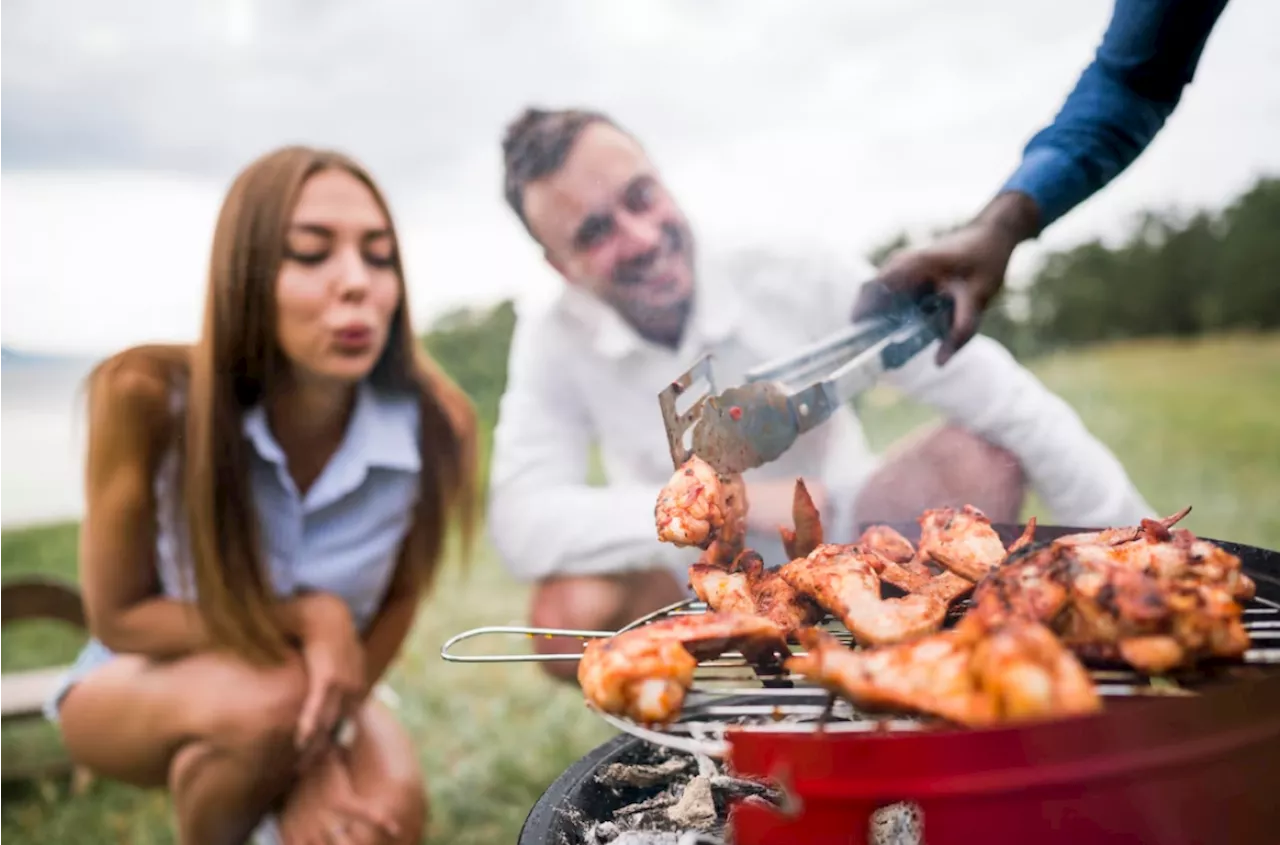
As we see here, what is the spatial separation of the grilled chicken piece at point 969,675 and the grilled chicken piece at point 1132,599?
0.24 ft

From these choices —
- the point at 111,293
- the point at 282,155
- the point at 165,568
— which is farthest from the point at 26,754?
the point at 282,155

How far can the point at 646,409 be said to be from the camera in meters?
3.60

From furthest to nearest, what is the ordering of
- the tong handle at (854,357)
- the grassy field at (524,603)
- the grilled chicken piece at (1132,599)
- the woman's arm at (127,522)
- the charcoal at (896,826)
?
the grassy field at (524,603) < the woman's arm at (127,522) < the tong handle at (854,357) < the charcoal at (896,826) < the grilled chicken piece at (1132,599)

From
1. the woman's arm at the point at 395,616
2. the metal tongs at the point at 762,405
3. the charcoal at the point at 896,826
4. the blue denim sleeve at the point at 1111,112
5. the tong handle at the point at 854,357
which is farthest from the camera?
the woman's arm at the point at 395,616

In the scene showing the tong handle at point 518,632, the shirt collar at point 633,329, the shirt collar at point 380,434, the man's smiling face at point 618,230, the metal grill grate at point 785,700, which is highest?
the man's smiling face at point 618,230

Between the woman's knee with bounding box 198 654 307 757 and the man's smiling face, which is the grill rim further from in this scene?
the man's smiling face

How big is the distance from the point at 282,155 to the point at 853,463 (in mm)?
2360

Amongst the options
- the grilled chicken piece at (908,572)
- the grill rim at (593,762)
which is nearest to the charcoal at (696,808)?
the grill rim at (593,762)

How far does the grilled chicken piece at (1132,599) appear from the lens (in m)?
1.37

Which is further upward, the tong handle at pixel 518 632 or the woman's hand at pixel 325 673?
the tong handle at pixel 518 632

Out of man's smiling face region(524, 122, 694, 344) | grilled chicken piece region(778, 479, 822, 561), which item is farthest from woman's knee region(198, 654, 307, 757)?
grilled chicken piece region(778, 479, 822, 561)

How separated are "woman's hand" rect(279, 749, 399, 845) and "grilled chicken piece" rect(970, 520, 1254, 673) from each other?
2576mm

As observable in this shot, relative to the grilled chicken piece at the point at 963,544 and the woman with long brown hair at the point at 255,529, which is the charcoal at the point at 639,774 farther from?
the woman with long brown hair at the point at 255,529

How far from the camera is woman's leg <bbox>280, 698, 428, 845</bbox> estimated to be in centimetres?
344
